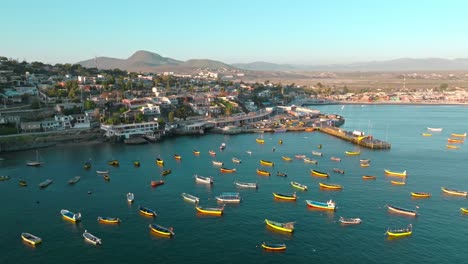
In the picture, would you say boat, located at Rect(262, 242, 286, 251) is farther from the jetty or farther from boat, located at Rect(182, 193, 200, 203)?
the jetty

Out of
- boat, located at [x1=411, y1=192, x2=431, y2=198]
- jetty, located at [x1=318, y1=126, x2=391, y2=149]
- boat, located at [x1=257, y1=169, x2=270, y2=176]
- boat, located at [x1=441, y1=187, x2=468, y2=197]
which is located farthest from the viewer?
jetty, located at [x1=318, y1=126, x2=391, y2=149]

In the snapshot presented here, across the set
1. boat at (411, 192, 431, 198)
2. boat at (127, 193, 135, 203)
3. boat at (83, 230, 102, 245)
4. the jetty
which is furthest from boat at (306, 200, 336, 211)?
the jetty

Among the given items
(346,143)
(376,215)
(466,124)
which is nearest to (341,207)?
(376,215)

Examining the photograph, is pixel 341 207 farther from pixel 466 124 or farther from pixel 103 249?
pixel 466 124

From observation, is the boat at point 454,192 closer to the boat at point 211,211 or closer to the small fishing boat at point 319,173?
the small fishing boat at point 319,173

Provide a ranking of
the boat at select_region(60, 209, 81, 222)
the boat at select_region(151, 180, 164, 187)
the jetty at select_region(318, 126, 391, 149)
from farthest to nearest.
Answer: the jetty at select_region(318, 126, 391, 149) → the boat at select_region(151, 180, 164, 187) → the boat at select_region(60, 209, 81, 222)

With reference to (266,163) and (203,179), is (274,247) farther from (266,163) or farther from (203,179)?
(266,163)

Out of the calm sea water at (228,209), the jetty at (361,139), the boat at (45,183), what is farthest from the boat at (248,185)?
the jetty at (361,139)

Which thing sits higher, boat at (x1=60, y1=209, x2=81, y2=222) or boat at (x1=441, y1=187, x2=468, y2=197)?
boat at (x1=441, y1=187, x2=468, y2=197)
